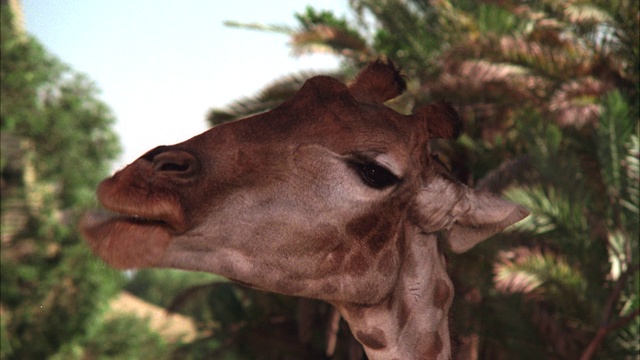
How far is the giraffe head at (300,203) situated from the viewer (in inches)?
92.0

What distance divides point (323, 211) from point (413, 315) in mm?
575

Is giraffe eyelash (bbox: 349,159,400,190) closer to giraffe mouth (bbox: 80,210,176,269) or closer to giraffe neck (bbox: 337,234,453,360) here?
giraffe neck (bbox: 337,234,453,360)

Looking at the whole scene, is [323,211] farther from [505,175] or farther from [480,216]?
[505,175]

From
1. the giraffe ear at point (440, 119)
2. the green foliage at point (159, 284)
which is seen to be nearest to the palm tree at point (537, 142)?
→ the giraffe ear at point (440, 119)

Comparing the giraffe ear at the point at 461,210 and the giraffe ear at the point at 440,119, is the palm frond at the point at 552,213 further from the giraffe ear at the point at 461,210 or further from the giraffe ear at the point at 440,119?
the giraffe ear at the point at 461,210

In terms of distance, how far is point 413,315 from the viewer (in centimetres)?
288

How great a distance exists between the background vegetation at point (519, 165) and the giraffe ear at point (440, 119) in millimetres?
2629

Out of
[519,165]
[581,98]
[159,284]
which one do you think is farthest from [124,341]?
[581,98]

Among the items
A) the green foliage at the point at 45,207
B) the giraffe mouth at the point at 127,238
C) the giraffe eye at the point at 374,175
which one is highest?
the giraffe mouth at the point at 127,238

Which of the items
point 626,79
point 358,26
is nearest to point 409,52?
point 358,26

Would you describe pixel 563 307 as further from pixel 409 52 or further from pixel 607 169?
pixel 409 52

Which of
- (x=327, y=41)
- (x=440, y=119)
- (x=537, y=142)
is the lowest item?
(x=537, y=142)

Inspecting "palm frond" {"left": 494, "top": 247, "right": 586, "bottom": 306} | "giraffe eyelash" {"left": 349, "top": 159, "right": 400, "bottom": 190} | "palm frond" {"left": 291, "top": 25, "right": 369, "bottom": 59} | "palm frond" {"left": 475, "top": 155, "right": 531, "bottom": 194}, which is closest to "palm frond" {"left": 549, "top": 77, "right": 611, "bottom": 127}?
"palm frond" {"left": 475, "top": 155, "right": 531, "bottom": 194}

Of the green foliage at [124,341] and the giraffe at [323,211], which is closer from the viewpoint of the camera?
the giraffe at [323,211]
